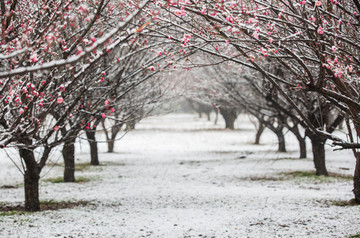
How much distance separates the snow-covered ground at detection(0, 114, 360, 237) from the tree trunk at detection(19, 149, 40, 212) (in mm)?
451

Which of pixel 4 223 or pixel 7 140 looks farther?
pixel 4 223

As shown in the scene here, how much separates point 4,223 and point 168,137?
31429 millimetres

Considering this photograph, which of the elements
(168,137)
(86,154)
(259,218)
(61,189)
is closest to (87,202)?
(61,189)

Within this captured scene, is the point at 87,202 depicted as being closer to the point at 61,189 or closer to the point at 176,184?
the point at 61,189

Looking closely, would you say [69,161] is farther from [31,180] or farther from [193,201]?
[193,201]

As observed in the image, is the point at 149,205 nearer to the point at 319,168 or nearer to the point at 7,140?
the point at 7,140

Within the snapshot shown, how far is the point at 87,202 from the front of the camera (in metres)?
11.3

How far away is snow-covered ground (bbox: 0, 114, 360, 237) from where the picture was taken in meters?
7.93

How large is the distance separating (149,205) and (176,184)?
4145 millimetres

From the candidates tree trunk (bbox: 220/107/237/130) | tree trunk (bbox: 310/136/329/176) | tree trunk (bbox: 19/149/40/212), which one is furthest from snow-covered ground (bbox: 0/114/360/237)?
tree trunk (bbox: 220/107/237/130)

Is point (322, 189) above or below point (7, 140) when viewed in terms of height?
below

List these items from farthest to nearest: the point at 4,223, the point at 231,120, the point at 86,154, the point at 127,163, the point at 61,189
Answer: the point at 231,120
the point at 86,154
the point at 127,163
the point at 61,189
the point at 4,223

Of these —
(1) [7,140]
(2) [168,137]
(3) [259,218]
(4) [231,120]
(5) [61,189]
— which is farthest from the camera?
(4) [231,120]

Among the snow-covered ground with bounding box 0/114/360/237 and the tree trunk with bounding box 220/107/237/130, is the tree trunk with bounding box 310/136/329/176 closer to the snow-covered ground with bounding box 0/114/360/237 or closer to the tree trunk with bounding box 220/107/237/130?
the snow-covered ground with bounding box 0/114/360/237
